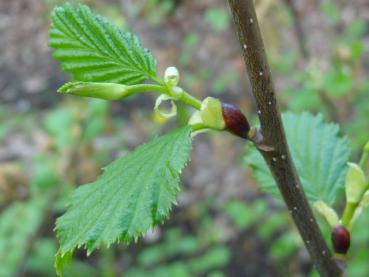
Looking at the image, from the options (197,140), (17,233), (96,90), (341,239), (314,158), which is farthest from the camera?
(197,140)

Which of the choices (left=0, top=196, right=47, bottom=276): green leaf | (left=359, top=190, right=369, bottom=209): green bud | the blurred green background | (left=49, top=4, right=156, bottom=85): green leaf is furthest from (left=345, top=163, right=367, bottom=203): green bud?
(left=0, top=196, right=47, bottom=276): green leaf

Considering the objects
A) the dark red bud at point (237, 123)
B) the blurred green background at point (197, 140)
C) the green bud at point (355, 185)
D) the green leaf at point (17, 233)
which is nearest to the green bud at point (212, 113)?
the dark red bud at point (237, 123)

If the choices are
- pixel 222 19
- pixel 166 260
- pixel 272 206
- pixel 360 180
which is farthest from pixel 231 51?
pixel 360 180

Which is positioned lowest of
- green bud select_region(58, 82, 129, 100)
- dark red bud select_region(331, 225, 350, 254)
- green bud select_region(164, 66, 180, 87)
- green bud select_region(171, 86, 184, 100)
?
dark red bud select_region(331, 225, 350, 254)

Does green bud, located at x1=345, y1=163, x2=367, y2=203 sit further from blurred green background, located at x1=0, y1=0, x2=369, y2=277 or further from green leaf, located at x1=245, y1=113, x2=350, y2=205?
blurred green background, located at x1=0, y1=0, x2=369, y2=277

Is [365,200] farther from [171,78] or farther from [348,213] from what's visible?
[171,78]

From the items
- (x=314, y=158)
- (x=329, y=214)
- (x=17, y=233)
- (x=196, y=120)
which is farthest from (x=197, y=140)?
(x=196, y=120)

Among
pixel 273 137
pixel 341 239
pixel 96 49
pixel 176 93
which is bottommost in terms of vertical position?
pixel 341 239

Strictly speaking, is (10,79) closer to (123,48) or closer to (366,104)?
(366,104)
